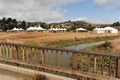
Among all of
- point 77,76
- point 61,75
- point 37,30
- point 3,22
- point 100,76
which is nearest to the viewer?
point 100,76

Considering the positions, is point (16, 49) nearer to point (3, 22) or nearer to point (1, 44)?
point (1, 44)

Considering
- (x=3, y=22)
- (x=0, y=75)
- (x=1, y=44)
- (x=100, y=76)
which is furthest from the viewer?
(x=3, y=22)

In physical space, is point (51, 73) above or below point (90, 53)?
below

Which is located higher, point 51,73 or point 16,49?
point 16,49

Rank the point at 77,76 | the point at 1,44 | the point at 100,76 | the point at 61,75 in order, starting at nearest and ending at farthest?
the point at 100,76, the point at 77,76, the point at 61,75, the point at 1,44

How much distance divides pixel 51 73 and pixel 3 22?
102339mm

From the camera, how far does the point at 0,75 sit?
8.85 metres

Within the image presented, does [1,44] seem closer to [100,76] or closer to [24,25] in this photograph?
[100,76]

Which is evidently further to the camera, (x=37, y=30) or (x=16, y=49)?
(x=37, y=30)

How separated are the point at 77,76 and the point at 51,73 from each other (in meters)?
1.20

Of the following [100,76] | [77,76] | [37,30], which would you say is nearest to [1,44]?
[77,76]

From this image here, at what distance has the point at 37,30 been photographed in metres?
93.3

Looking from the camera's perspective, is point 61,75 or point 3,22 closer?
point 61,75

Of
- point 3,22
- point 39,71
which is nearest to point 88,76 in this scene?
point 39,71
